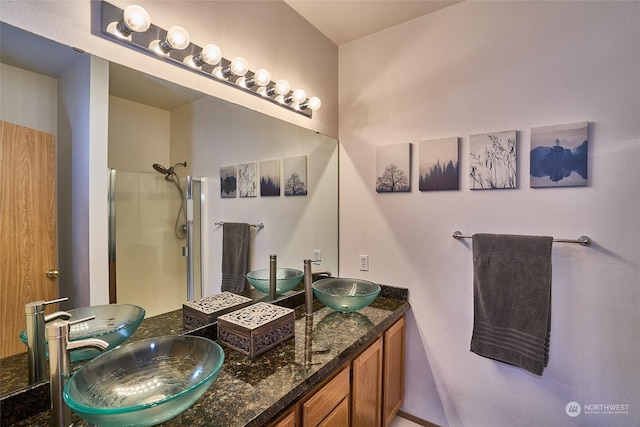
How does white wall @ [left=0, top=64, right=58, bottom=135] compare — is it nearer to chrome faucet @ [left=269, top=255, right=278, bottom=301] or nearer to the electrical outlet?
chrome faucet @ [left=269, top=255, right=278, bottom=301]

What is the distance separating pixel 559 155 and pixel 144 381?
203cm

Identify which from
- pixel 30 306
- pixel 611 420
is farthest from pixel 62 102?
pixel 611 420

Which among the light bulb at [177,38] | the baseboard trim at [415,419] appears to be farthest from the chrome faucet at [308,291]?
the light bulb at [177,38]

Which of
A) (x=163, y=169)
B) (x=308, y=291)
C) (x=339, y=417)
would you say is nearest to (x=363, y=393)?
(x=339, y=417)

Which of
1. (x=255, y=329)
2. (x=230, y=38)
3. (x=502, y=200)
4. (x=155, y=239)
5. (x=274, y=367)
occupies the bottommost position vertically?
(x=274, y=367)

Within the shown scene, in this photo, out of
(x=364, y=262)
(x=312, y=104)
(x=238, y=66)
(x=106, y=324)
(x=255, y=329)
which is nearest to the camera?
(x=106, y=324)

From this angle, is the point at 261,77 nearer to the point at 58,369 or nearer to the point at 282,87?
the point at 282,87

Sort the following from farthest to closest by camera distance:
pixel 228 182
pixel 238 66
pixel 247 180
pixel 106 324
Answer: pixel 247 180 → pixel 228 182 → pixel 238 66 → pixel 106 324

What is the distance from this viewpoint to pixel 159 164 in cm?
119

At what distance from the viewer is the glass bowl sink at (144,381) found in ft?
2.32

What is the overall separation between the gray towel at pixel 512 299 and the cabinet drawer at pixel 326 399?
0.82 meters

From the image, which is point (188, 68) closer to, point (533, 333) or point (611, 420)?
point (533, 333)

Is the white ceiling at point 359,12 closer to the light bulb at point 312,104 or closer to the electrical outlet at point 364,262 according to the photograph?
the light bulb at point 312,104

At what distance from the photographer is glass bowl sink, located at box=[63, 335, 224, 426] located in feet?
2.32
